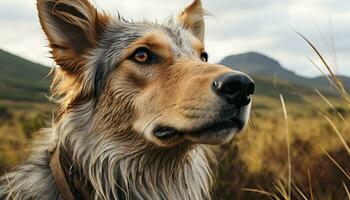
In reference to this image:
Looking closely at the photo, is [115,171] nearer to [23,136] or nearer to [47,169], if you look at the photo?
[47,169]

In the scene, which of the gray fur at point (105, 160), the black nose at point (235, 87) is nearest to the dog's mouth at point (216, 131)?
the black nose at point (235, 87)

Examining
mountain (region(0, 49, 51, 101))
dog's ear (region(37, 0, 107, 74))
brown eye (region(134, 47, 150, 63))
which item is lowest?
mountain (region(0, 49, 51, 101))

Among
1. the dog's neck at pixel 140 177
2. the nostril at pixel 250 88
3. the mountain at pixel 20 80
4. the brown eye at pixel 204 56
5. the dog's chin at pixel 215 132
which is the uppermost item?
the nostril at pixel 250 88

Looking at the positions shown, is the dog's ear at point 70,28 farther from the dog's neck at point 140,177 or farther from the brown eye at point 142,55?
the dog's neck at point 140,177

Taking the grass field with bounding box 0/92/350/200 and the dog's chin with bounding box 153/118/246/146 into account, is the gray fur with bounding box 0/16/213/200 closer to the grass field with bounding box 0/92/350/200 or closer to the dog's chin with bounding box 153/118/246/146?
the dog's chin with bounding box 153/118/246/146

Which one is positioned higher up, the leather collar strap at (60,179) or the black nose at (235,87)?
the black nose at (235,87)

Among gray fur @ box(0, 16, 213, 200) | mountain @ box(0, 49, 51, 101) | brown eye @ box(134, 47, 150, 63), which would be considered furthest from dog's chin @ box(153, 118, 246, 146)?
mountain @ box(0, 49, 51, 101)

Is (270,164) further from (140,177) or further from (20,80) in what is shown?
(20,80)

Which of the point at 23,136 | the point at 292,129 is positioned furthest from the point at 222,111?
the point at 292,129
